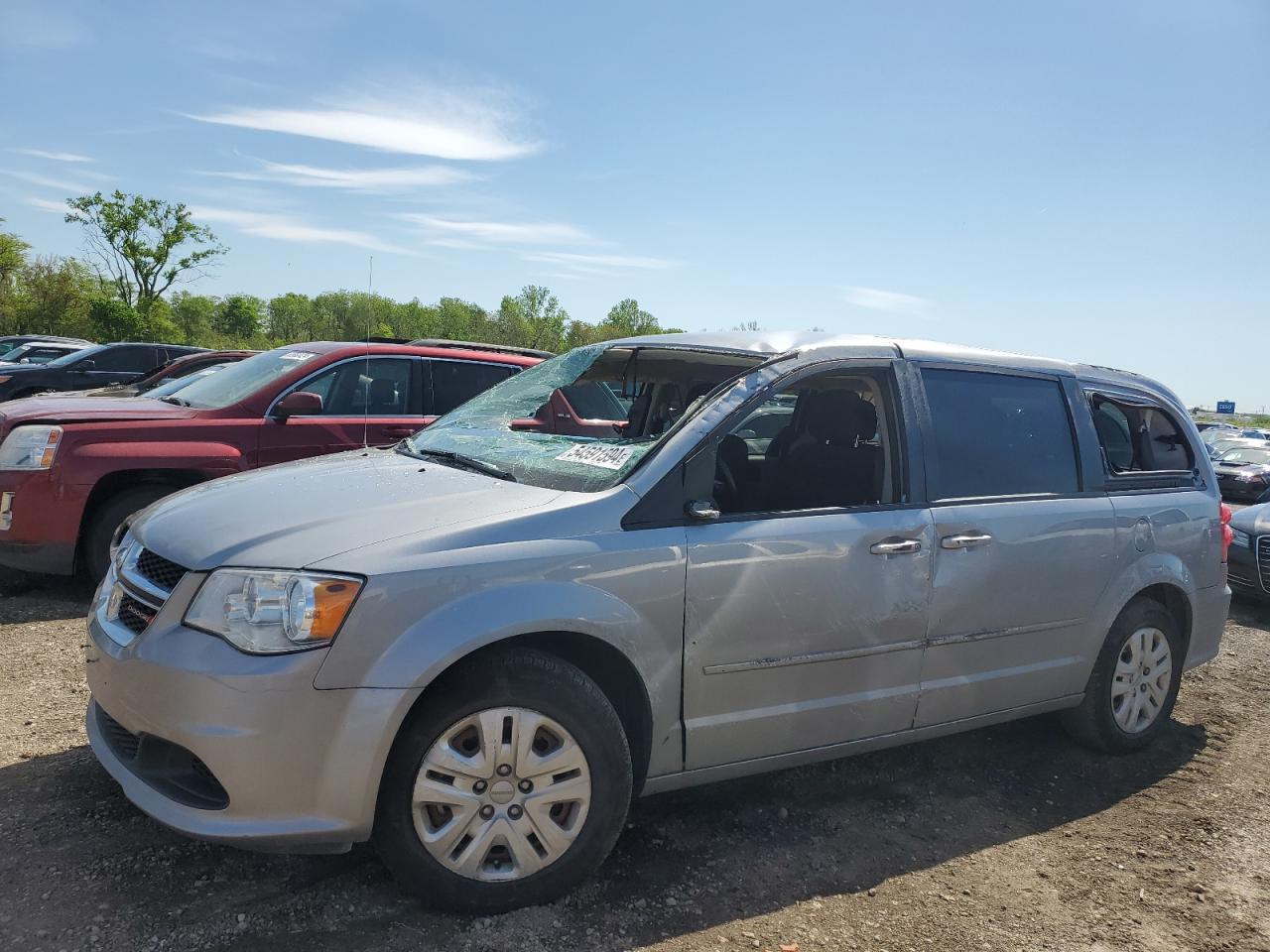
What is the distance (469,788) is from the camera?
2.67 m

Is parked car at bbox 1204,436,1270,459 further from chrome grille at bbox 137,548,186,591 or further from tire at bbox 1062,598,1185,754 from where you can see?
chrome grille at bbox 137,548,186,591

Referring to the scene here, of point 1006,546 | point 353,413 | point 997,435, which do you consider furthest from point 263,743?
point 353,413

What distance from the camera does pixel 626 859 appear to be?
3.18 meters

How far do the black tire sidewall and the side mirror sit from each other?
15.2ft

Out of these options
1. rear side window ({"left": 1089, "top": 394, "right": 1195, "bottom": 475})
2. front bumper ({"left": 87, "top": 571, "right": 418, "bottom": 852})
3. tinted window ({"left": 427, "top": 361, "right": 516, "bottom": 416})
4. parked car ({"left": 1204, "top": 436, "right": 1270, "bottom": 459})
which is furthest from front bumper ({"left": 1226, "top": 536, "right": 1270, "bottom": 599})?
parked car ({"left": 1204, "top": 436, "right": 1270, "bottom": 459})

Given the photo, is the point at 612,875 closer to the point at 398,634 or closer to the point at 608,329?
the point at 398,634

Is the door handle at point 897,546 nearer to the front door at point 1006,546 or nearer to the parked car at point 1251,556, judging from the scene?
the front door at point 1006,546

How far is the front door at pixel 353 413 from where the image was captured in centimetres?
637

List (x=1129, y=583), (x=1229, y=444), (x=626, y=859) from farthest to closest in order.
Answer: (x=1229, y=444) < (x=1129, y=583) < (x=626, y=859)

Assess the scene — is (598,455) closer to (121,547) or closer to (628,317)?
(121,547)

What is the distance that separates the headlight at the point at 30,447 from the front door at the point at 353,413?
1.18m

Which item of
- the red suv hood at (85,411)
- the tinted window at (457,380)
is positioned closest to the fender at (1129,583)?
the tinted window at (457,380)

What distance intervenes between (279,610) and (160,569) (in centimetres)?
56

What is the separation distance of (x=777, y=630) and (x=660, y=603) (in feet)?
1.55
